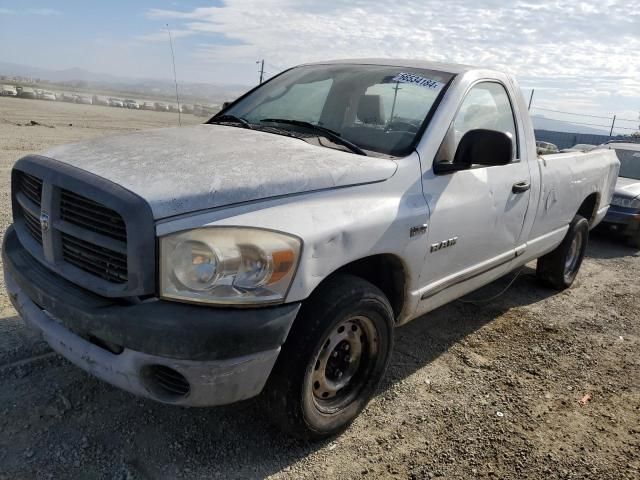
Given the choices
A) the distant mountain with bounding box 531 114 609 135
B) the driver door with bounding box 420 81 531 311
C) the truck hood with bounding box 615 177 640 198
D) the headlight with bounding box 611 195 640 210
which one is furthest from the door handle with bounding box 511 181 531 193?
the distant mountain with bounding box 531 114 609 135

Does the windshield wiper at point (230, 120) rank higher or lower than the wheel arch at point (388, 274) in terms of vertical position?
higher

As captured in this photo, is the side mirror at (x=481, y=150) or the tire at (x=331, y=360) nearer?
the tire at (x=331, y=360)

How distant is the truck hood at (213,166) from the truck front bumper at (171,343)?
42 centimetres

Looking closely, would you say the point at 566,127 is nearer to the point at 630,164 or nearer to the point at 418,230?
the point at 630,164

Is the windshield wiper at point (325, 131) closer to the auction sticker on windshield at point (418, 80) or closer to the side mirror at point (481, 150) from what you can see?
the side mirror at point (481, 150)

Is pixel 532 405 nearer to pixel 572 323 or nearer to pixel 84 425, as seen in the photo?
pixel 572 323

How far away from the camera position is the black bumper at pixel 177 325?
79.0 inches

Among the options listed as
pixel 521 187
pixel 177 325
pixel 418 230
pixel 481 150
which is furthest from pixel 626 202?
pixel 177 325

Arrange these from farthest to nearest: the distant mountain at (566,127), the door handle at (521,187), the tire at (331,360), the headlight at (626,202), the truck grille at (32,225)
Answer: the distant mountain at (566,127)
the headlight at (626,202)
the door handle at (521,187)
the truck grille at (32,225)
the tire at (331,360)

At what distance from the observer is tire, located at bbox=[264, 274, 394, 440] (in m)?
2.32

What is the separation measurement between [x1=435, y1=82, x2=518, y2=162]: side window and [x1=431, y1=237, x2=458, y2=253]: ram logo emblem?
1.54 feet

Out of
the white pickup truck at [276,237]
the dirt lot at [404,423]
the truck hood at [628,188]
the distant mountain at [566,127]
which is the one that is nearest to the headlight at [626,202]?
the truck hood at [628,188]

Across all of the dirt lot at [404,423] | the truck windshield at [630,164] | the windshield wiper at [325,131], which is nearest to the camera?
the dirt lot at [404,423]

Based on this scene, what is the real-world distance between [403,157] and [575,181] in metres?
2.57
